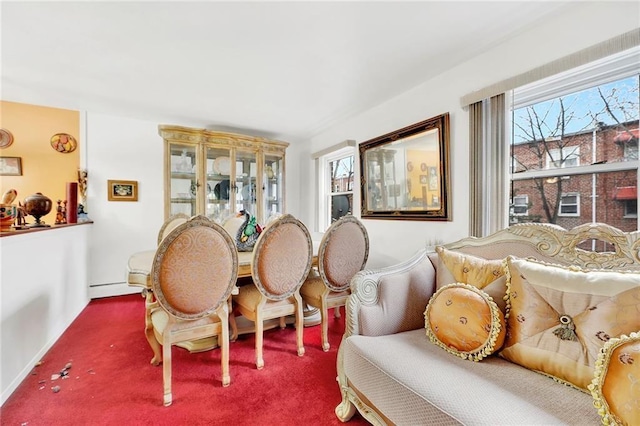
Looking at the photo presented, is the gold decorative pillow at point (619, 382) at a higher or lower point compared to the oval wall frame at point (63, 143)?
lower

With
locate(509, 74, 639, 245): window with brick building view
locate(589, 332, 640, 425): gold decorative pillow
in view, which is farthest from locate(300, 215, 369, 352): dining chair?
locate(589, 332, 640, 425): gold decorative pillow

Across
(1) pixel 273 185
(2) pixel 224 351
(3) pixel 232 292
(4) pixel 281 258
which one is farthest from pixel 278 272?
(1) pixel 273 185

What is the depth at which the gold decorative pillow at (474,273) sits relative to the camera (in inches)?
53.2

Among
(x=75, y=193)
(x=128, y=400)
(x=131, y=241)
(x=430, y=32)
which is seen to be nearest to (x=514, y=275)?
(x=430, y=32)

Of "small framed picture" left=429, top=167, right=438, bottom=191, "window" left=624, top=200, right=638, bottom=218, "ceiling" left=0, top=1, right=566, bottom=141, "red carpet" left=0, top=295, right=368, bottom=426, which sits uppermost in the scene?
"ceiling" left=0, top=1, right=566, bottom=141

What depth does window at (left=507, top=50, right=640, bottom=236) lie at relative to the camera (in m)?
1.61

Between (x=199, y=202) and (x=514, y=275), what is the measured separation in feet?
11.7

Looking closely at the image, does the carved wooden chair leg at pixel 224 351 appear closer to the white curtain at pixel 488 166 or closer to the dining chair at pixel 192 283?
the dining chair at pixel 192 283

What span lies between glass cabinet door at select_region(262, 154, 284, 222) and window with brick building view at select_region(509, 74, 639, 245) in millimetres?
3138

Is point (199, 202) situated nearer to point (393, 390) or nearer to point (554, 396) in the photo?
point (393, 390)

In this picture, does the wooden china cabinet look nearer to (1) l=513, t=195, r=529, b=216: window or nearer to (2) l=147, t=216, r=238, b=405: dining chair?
(2) l=147, t=216, r=238, b=405: dining chair

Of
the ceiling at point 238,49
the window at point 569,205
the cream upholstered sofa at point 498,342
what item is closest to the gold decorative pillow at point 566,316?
the cream upholstered sofa at point 498,342

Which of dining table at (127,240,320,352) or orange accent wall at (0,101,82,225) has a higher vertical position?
orange accent wall at (0,101,82,225)

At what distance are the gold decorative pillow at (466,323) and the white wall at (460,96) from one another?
1.10 meters
